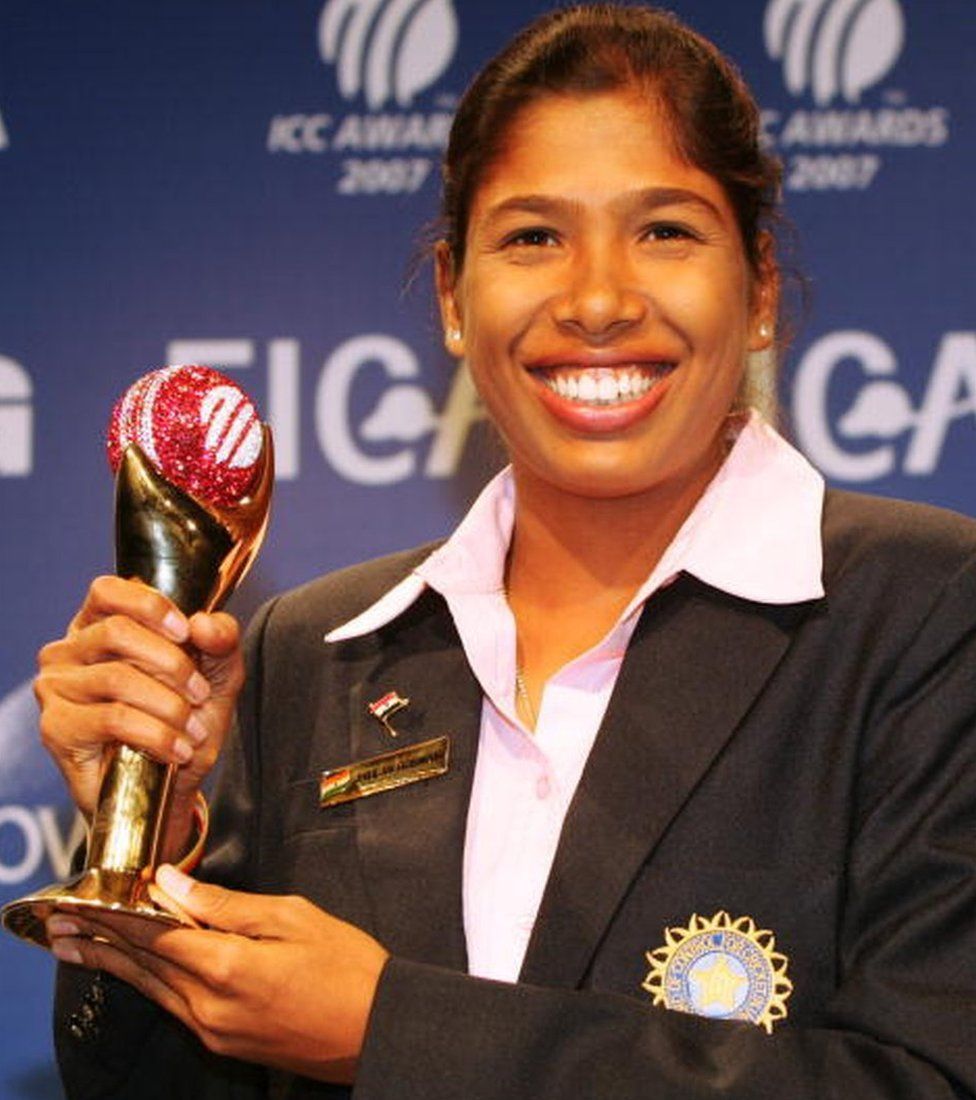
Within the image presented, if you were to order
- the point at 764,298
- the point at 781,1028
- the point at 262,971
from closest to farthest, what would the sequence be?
1. the point at 262,971
2. the point at 781,1028
3. the point at 764,298

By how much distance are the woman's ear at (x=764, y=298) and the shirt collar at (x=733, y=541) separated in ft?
0.21

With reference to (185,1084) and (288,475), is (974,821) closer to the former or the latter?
(185,1084)

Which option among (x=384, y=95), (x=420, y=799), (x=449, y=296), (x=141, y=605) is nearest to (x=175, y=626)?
(x=141, y=605)

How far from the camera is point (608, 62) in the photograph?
1.64m

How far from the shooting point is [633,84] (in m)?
1.62

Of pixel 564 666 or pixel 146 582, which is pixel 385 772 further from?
pixel 146 582

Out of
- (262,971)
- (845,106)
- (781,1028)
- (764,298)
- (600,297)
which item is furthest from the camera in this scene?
(845,106)

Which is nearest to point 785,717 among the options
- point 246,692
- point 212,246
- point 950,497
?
point 246,692

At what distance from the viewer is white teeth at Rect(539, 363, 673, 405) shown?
1592mm

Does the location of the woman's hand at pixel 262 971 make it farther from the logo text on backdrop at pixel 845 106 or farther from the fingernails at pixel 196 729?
the logo text on backdrop at pixel 845 106

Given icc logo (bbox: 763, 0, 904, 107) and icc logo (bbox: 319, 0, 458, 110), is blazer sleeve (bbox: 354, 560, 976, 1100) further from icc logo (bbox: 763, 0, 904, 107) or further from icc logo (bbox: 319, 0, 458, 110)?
icc logo (bbox: 319, 0, 458, 110)

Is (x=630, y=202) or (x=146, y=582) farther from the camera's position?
(x=630, y=202)

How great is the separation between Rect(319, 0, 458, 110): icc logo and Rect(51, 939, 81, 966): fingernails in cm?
136

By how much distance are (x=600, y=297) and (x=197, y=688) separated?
1.30 feet
